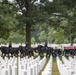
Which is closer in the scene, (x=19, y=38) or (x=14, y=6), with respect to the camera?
(x=14, y=6)

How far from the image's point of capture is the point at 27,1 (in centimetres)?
3659

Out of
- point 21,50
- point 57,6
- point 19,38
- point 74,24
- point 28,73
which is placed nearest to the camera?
point 28,73

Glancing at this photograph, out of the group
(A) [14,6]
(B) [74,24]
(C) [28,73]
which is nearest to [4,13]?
(A) [14,6]

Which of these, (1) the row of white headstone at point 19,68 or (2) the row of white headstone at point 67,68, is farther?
(1) the row of white headstone at point 19,68

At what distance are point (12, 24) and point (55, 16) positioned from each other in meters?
10.6

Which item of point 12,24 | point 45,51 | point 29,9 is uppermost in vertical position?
point 29,9

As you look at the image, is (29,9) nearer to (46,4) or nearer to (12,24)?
(46,4)

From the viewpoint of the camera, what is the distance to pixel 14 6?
35.3 metres

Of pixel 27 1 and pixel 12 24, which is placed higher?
pixel 27 1

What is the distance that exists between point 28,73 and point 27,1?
97.0 feet

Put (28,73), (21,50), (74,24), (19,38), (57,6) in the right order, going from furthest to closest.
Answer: (19,38)
(74,24)
(57,6)
(21,50)
(28,73)

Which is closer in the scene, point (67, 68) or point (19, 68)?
point (67, 68)

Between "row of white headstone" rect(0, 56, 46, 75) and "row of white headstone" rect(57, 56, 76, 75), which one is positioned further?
"row of white headstone" rect(0, 56, 46, 75)

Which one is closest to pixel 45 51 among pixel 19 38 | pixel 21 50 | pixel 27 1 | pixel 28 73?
pixel 21 50
